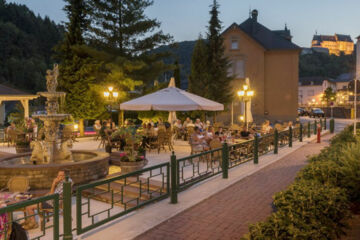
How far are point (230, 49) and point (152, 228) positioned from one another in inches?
1294

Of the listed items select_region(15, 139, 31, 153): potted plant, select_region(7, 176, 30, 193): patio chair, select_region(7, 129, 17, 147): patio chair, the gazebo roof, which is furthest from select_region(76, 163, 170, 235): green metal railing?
the gazebo roof

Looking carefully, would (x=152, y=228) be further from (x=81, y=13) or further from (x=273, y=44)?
(x=273, y=44)

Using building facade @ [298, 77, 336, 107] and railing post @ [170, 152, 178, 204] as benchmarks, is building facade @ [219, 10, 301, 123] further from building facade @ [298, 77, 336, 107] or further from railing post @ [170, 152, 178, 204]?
building facade @ [298, 77, 336, 107]

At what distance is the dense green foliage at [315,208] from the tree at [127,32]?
1946 cm

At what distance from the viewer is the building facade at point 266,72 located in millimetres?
34469

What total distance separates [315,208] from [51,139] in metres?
8.67

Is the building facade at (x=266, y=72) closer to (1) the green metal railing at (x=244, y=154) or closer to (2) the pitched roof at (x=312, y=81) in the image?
(1) the green metal railing at (x=244, y=154)

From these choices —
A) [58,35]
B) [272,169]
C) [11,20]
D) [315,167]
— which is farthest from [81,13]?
[11,20]

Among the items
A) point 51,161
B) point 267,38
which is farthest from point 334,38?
point 51,161

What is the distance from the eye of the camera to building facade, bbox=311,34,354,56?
185 metres

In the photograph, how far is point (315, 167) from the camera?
566 centimetres

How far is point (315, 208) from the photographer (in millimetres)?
4227

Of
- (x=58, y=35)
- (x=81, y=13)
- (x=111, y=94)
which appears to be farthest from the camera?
(x=58, y=35)

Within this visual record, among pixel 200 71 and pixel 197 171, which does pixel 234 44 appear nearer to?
pixel 200 71
